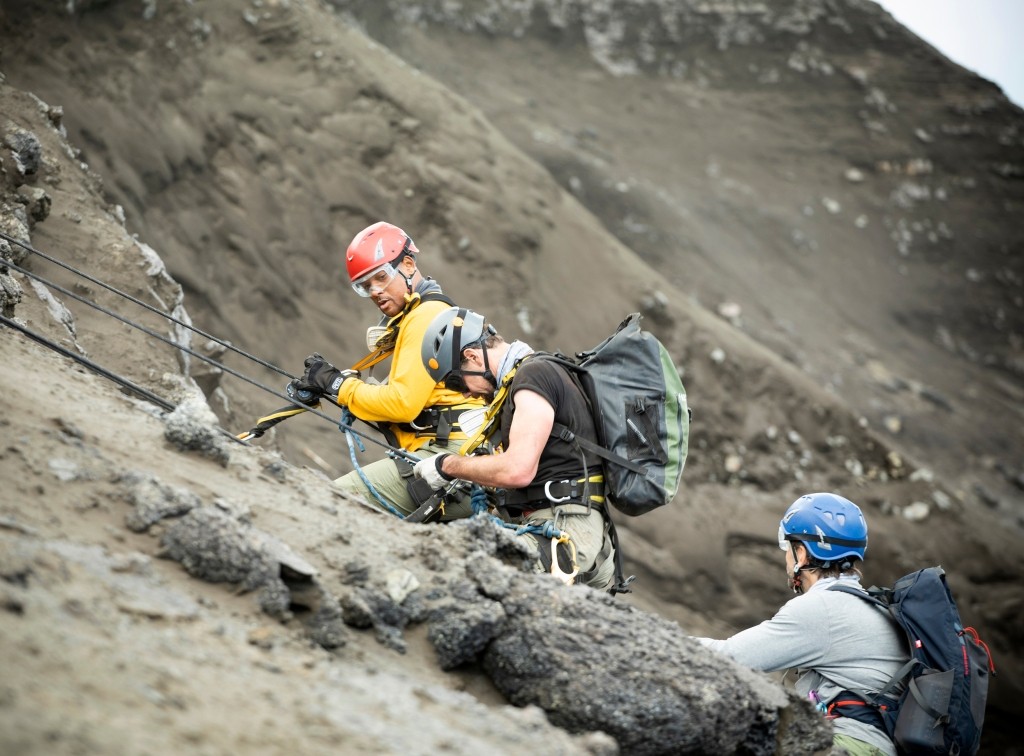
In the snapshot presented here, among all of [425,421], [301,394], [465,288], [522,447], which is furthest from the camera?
[465,288]

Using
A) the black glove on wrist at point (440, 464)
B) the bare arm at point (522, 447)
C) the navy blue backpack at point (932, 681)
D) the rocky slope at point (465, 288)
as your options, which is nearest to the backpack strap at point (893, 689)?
the navy blue backpack at point (932, 681)

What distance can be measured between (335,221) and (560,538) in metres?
7.68

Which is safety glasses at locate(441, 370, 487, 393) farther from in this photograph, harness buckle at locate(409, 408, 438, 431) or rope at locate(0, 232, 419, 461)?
rope at locate(0, 232, 419, 461)

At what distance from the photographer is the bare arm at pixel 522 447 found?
4.33 m

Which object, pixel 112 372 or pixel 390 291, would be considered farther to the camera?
pixel 390 291

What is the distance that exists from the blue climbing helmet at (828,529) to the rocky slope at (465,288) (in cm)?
135

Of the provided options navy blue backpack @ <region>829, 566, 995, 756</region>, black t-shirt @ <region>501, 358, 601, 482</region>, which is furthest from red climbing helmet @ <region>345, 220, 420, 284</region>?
navy blue backpack @ <region>829, 566, 995, 756</region>

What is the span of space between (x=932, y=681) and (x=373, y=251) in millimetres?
3561

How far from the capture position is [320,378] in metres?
5.25

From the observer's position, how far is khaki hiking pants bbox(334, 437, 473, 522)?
16.7ft

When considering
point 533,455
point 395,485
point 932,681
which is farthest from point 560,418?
point 932,681

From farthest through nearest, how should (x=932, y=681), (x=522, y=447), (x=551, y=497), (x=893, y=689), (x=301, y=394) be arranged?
(x=301, y=394), (x=551, y=497), (x=522, y=447), (x=893, y=689), (x=932, y=681)

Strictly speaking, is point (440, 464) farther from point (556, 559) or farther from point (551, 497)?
point (556, 559)

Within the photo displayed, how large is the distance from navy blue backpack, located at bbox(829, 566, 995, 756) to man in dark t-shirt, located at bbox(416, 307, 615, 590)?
3.99 feet
